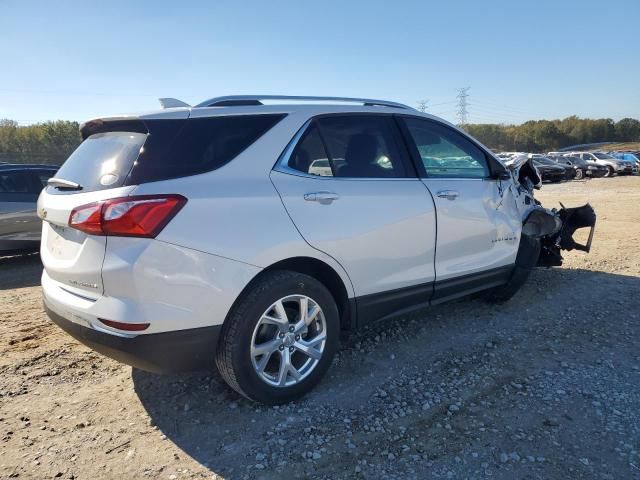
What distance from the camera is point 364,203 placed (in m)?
3.16

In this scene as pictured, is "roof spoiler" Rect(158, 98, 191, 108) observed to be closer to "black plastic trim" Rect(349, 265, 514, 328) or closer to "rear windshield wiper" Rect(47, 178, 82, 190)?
"rear windshield wiper" Rect(47, 178, 82, 190)

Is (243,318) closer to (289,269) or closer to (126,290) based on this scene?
(289,269)

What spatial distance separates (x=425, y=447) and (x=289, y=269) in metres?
1.26

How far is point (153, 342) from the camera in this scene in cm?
246

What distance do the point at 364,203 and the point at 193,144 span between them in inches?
45.4

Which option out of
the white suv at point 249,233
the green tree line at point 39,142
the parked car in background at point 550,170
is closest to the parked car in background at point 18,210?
the white suv at point 249,233

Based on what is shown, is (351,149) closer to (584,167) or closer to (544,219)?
(544,219)

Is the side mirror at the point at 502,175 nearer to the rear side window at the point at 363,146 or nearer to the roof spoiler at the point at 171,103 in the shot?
the rear side window at the point at 363,146

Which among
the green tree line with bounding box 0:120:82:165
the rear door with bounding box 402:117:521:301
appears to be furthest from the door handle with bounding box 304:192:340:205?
the green tree line with bounding box 0:120:82:165

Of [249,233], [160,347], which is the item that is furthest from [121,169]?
[160,347]

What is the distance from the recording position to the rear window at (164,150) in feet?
8.27

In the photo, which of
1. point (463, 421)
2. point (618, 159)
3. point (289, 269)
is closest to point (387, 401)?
point (463, 421)

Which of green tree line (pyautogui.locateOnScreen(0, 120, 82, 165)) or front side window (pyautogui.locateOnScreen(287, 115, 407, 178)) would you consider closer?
front side window (pyautogui.locateOnScreen(287, 115, 407, 178))

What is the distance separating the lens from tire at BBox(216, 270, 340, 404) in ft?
8.81
